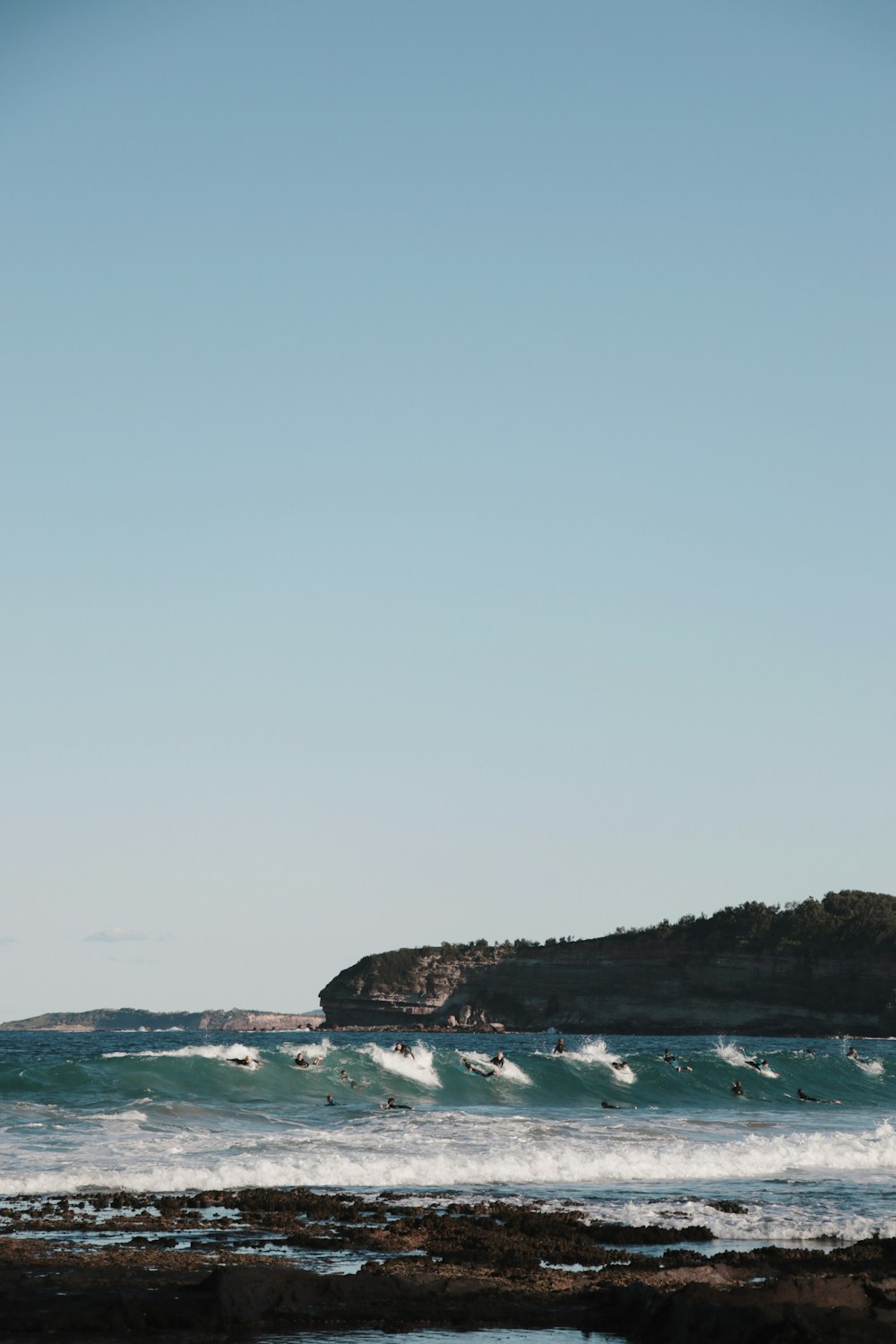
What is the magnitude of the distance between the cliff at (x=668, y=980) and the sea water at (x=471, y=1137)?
97.6 meters

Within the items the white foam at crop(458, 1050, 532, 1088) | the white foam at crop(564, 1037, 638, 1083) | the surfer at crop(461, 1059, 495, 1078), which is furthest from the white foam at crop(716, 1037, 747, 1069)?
the surfer at crop(461, 1059, 495, 1078)

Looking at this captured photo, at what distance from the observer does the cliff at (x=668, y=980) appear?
150 metres

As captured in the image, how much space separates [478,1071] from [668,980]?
106043 millimetres

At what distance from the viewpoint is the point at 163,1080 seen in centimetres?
4394

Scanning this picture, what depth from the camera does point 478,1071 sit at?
54625 mm

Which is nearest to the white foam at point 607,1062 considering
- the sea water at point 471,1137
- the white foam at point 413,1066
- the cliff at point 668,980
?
the sea water at point 471,1137

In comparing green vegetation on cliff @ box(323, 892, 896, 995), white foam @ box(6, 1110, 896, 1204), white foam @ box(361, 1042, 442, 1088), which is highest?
green vegetation on cliff @ box(323, 892, 896, 995)

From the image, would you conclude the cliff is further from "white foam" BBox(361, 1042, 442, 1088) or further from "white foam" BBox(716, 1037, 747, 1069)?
"white foam" BBox(361, 1042, 442, 1088)

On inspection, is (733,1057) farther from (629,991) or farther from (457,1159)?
(629,991)

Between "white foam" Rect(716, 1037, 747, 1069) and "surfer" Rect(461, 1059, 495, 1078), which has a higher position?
"surfer" Rect(461, 1059, 495, 1078)

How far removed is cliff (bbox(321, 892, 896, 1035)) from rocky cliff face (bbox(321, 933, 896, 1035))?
0.46ft

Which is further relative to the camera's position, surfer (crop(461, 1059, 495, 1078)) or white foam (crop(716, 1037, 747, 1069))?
white foam (crop(716, 1037, 747, 1069))

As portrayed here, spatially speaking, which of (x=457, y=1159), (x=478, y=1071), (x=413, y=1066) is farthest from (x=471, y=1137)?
(x=478, y=1071)

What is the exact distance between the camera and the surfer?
53.6 metres
